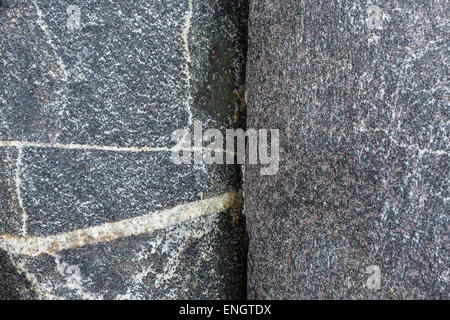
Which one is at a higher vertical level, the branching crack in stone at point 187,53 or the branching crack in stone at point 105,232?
the branching crack in stone at point 187,53

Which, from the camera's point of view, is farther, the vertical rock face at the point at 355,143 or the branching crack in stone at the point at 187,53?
the branching crack in stone at the point at 187,53

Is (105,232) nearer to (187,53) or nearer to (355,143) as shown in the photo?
(187,53)

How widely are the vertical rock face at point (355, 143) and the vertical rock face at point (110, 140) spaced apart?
13cm

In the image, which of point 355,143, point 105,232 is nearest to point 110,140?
point 105,232

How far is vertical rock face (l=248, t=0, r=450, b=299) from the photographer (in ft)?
2.97

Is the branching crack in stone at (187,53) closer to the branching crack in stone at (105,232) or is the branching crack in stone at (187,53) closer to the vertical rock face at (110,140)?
the vertical rock face at (110,140)

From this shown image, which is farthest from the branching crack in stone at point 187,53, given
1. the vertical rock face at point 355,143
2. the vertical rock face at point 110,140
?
the vertical rock face at point 355,143

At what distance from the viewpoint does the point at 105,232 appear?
1.10m

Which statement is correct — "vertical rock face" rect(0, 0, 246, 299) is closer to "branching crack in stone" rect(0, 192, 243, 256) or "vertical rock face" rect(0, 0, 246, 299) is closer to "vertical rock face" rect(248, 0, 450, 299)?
"branching crack in stone" rect(0, 192, 243, 256)

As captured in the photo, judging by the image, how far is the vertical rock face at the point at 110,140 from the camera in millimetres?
1021

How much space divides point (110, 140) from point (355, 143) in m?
0.45

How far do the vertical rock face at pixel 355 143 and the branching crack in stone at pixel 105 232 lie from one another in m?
0.17
